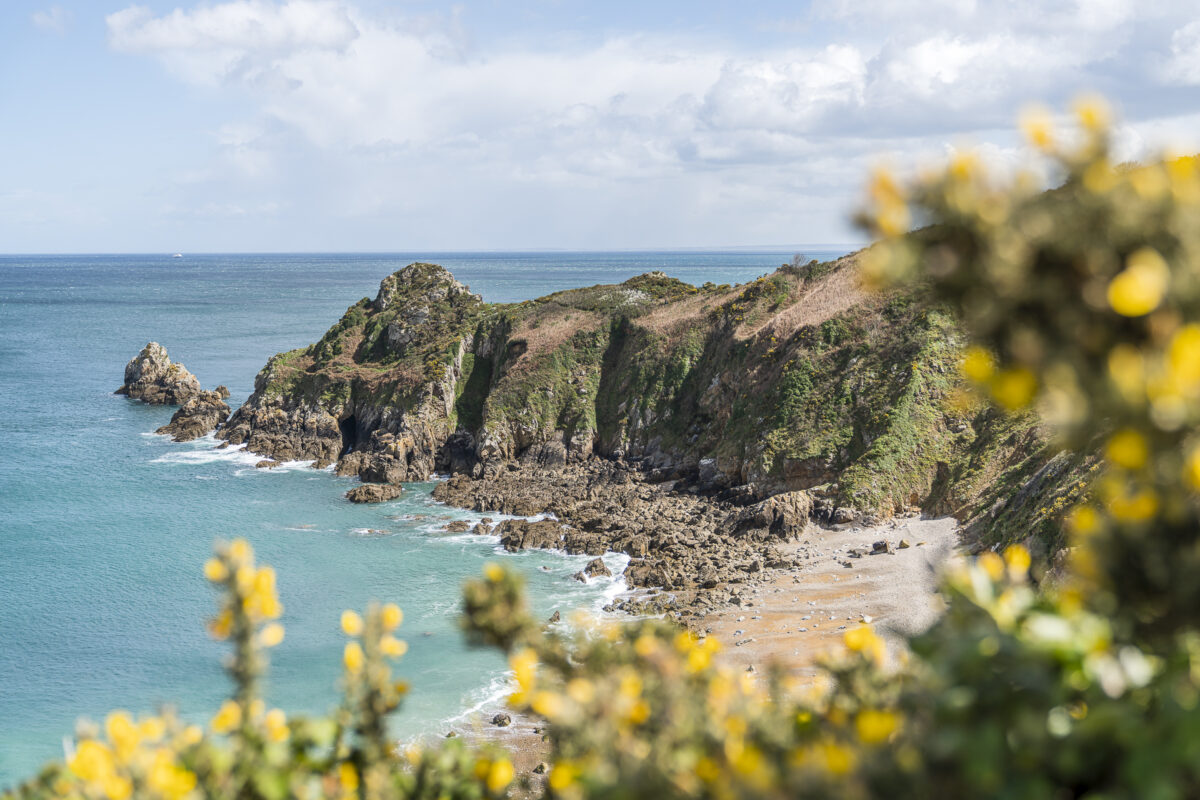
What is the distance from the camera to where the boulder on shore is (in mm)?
71963

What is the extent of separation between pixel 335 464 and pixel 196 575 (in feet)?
54.9

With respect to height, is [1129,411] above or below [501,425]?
above

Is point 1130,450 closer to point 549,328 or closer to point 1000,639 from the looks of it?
point 1000,639

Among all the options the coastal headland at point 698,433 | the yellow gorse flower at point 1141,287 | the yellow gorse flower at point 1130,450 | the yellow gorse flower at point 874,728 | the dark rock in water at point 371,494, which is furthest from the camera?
the dark rock in water at point 371,494

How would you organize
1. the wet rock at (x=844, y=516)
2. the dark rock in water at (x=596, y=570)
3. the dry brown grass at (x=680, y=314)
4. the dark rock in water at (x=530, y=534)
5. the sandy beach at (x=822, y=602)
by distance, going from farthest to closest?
the dry brown grass at (x=680, y=314) < the dark rock in water at (x=530, y=534) < the wet rock at (x=844, y=516) < the dark rock in water at (x=596, y=570) < the sandy beach at (x=822, y=602)

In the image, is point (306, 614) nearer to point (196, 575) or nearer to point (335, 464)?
point (196, 575)

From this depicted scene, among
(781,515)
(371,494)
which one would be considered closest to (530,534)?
(781,515)

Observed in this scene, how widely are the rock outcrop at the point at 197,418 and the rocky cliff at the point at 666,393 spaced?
6.92ft

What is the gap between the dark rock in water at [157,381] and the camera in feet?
236

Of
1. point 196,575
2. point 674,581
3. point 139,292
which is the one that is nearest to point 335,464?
point 196,575

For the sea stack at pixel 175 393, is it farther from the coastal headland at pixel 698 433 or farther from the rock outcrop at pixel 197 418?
the coastal headland at pixel 698 433

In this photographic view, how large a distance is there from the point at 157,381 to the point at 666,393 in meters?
51.8

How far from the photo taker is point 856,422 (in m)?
39.5

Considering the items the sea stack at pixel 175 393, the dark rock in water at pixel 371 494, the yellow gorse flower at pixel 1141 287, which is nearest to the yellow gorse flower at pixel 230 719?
the yellow gorse flower at pixel 1141 287
